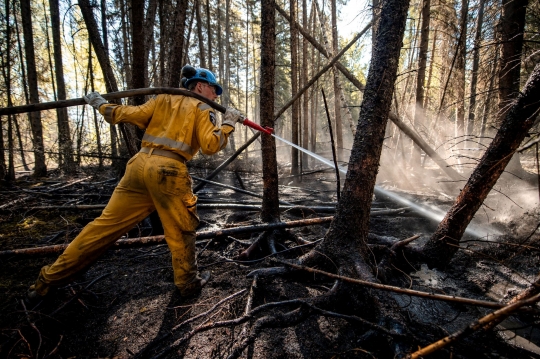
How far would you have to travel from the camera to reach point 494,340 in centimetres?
190

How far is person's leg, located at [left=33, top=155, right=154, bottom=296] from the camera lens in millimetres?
2477

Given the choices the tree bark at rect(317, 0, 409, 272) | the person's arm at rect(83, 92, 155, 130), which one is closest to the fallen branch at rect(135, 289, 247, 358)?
the tree bark at rect(317, 0, 409, 272)

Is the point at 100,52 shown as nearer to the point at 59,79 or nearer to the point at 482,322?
the point at 482,322

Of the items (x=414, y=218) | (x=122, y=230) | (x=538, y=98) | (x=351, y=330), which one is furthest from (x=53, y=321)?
(x=414, y=218)

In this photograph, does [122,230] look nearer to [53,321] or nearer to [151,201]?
[151,201]

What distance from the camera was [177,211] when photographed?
2643mm

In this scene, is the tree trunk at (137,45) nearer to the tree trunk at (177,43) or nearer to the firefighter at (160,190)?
the tree trunk at (177,43)

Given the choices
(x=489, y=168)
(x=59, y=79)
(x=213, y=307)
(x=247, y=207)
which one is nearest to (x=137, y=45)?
(x=247, y=207)

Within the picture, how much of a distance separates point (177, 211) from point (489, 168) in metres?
3.18

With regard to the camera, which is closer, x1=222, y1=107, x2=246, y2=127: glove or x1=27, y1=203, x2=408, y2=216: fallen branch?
x1=222, y1=107, x2=246, y2=127: glove

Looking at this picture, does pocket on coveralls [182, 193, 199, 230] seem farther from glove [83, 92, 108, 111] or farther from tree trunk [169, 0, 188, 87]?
tree trunk [169, 0, 188, 87]

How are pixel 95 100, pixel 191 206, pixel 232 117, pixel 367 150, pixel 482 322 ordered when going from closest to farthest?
pixel 482 322 → pixel 367 150 → pixel 191 206 → pixel 95 100 → pixel 232 117

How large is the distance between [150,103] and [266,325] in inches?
99.6

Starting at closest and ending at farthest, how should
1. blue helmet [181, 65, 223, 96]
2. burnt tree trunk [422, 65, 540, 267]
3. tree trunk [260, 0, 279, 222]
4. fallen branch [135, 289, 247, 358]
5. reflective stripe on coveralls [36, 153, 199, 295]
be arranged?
fallen branch [135, 289, 247, 358]
burnt tree trunk [422, 65, 540, 267]
reflective stripe on coveralls [36, 153, 199, 295]
blue helmet [181, 65, 223, 96]
tree trunk [260, 0, 279, 222]
